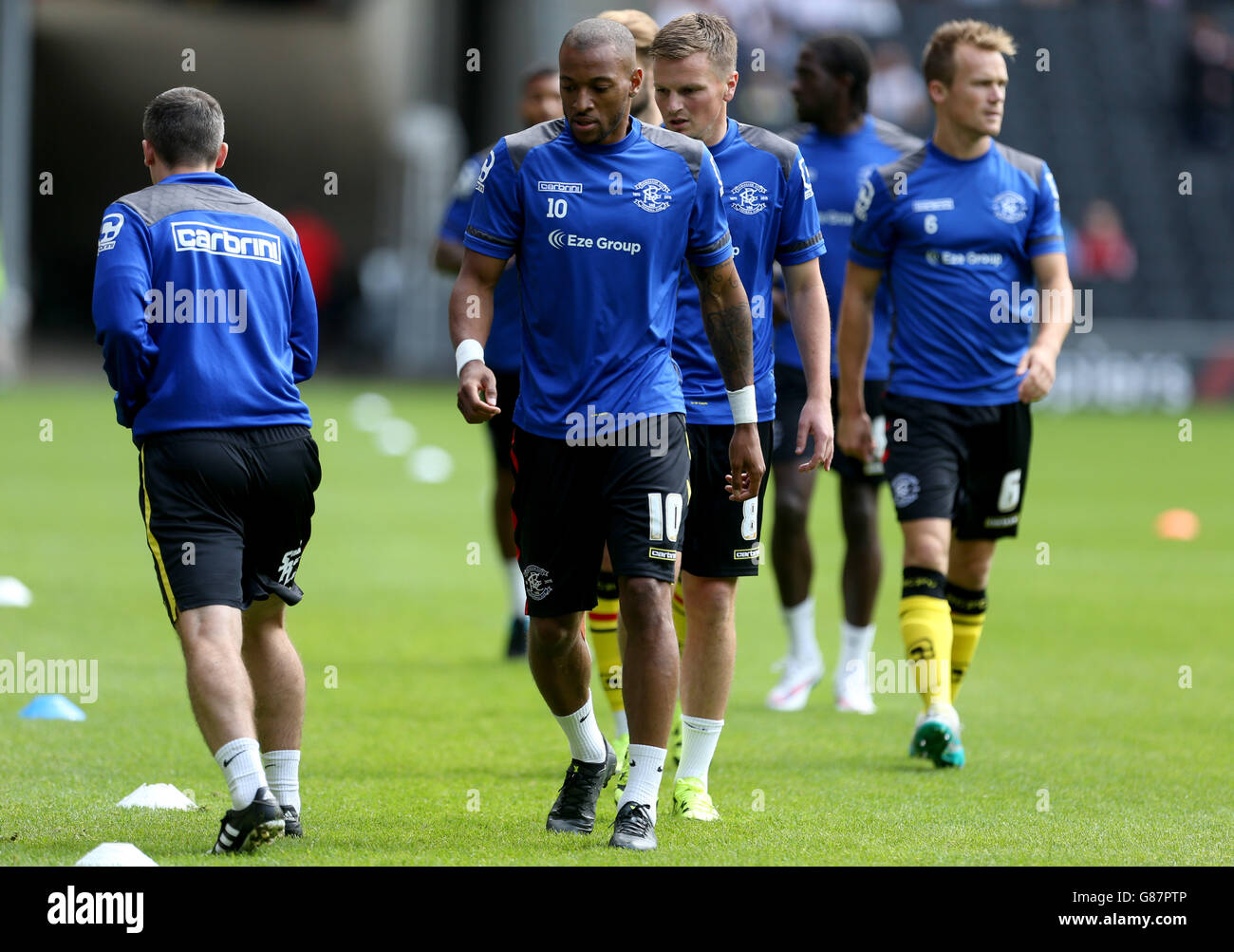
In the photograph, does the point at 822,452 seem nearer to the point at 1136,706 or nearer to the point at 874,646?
the point at 1136,706

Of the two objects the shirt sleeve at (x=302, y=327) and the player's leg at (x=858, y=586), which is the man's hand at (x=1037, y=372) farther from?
the shirt sleeve at (x=302, y=327)

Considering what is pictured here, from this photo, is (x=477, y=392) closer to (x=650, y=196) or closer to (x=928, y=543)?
(x=650, y=196)

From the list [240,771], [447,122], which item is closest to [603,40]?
[240,771]

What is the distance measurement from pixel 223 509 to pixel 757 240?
6.74 feet

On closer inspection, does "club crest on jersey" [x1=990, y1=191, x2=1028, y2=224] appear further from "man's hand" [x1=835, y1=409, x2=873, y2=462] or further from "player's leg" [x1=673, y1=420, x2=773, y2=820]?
"player's leg" [x1=673, y1=420, x2=773, y2=820]

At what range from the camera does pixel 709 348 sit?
6242 millimetres

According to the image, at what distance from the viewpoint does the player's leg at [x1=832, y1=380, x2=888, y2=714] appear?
26.8ft

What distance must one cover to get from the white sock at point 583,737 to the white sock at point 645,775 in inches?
12.9

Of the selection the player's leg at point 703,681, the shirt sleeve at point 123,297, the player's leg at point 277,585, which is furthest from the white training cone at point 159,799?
the player's leg at point 703,681

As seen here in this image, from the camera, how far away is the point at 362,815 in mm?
5801

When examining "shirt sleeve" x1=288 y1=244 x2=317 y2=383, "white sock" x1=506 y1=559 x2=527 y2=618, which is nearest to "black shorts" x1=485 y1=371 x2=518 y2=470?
"white sock" x1=506 y1=559 x2=527 y2=618

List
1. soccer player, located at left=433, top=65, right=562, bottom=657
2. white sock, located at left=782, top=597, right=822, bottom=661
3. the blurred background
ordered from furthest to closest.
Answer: the blurred background, soccer player, located at left=433, top=65, right=562, bottom=657, white sock, located at left=782, top=597, right=822, bottom=661

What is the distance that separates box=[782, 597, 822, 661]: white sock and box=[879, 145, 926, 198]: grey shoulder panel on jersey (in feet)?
7.01
